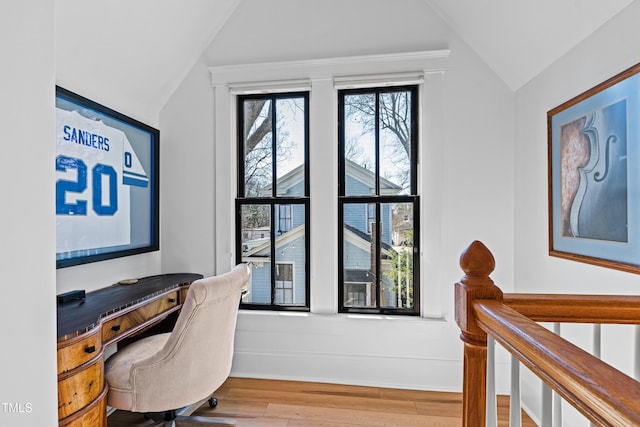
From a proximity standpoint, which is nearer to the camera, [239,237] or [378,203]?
[378,203]

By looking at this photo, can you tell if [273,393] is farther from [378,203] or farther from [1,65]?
[1,65]

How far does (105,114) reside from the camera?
6.75ft

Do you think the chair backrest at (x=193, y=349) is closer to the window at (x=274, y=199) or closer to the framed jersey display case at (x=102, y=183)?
the framed jersey display case at (x=102, y=183)

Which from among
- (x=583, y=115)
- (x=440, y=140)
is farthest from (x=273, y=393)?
(x=583, y=115)

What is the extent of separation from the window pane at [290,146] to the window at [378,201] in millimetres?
329

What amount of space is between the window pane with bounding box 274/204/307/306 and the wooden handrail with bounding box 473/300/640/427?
2036 mm

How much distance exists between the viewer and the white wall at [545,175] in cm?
134

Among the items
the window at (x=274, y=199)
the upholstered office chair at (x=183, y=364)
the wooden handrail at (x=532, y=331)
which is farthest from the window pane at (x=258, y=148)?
the wooden handrail at (x=532, y=331)

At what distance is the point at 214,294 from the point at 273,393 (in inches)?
47.0

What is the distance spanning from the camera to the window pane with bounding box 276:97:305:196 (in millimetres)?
2625

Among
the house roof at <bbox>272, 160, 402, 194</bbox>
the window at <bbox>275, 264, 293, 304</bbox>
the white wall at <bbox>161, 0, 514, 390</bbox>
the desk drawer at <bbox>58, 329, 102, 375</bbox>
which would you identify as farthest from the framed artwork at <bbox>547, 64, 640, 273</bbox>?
the desk drawer at <bbox>58, 329, 102, 375</bbox>

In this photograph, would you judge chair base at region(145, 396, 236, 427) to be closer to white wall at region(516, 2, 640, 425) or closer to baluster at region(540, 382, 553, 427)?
baluster at region(540, 382, 553, 427)

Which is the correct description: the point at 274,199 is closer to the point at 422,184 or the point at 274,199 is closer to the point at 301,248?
the point at 301,248

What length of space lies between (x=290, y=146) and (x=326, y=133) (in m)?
0.33
